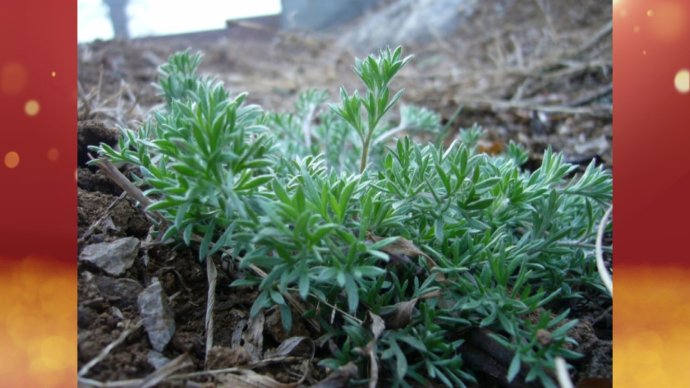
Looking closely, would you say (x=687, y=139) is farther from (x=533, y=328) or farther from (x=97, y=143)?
(x=97, y=143)

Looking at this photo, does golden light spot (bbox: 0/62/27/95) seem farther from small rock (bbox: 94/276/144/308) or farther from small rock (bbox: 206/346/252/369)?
small rock (bbox: 206/346/252/369)

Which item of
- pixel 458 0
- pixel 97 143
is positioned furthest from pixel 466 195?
pixel 458 0

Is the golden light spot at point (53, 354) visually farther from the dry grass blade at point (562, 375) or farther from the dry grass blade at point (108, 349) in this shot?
the dry grass blade at point (562, 375)

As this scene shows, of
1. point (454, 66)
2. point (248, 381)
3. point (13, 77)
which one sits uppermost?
point (454, 66)

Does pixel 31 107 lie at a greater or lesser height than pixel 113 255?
greater

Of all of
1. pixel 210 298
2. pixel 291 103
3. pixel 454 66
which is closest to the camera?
pixel 210 298

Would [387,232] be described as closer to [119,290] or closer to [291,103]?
[119,290]

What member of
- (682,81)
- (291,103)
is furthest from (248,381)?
(291,103)

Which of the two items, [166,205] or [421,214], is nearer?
[166,205]
